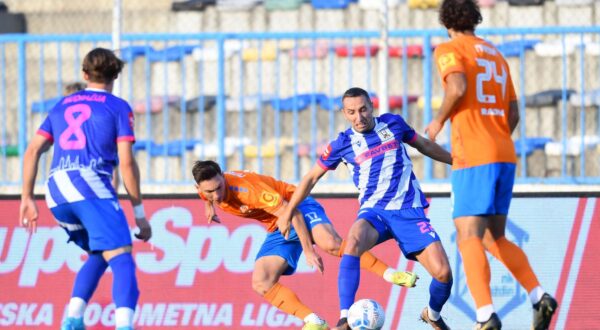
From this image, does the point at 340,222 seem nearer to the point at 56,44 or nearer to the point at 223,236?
the point at 223,236

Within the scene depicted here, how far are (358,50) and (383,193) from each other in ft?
9.51

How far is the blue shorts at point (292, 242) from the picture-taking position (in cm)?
859

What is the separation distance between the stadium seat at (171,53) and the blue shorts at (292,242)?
291 centimetres

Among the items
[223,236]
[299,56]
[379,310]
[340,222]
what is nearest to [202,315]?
[223,236]

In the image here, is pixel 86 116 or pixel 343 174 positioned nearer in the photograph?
pixel 86 116

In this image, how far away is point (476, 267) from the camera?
6.79 meters

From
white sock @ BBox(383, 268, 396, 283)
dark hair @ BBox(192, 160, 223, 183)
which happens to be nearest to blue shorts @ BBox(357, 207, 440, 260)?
white sock @ BBox(383, 268, 396, 283)

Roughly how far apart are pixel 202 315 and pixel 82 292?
2.55 metres

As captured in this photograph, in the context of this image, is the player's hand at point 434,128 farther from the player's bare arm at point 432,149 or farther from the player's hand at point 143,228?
the player's hand at point 143,228

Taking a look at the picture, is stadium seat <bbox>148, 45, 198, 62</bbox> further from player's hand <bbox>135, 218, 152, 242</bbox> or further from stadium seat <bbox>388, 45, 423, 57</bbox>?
player's hand <bbox>135, 218, 152, 242</bbox>

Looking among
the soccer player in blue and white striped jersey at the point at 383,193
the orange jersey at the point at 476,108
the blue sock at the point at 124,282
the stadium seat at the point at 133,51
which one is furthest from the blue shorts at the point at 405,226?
the stadium seat at the point at 133,51

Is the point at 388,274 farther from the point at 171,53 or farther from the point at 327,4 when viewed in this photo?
the point at 327,4

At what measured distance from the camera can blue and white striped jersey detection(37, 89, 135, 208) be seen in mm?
7023

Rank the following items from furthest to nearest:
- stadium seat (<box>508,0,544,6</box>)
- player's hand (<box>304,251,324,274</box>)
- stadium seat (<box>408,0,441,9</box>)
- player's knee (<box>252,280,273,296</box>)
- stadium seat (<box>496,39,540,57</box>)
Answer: stadium seat (<box>408,0,441,9</box>) < stadium seat (<box>508,0,544,6</box>) < stadium seat (<box>496,39,540,57</box>) < player's knee (<box>252,280,273,296</box>) < player's hand (<box>304,251,324,274</box>)
